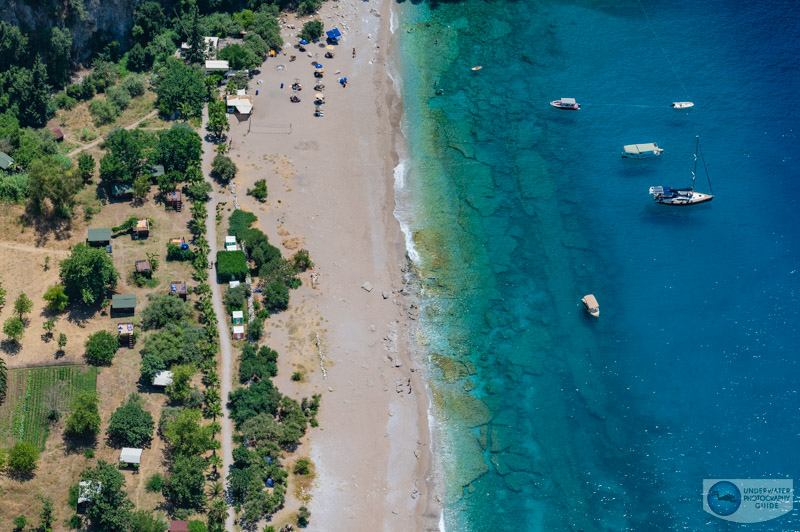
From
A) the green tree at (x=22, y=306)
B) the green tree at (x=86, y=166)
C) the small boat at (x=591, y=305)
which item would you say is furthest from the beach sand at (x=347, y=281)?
the green tree at (x=22, y=306)

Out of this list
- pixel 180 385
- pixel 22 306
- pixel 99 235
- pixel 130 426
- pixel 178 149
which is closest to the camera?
pixel 130 426

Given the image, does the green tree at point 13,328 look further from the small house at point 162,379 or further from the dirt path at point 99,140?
the dirt path at point 99,140

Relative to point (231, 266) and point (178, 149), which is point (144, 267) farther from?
point (178, 149)

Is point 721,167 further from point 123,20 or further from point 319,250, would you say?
point 123,20

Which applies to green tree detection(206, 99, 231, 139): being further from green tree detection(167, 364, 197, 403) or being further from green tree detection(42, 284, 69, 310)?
green tree detection(167, 364, 197, 403)

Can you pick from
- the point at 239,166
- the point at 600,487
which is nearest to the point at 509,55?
the point at 239,166

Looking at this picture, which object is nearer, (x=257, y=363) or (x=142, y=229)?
(x=257, y=363)

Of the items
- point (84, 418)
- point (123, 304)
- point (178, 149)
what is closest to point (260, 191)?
point (178, 149)
